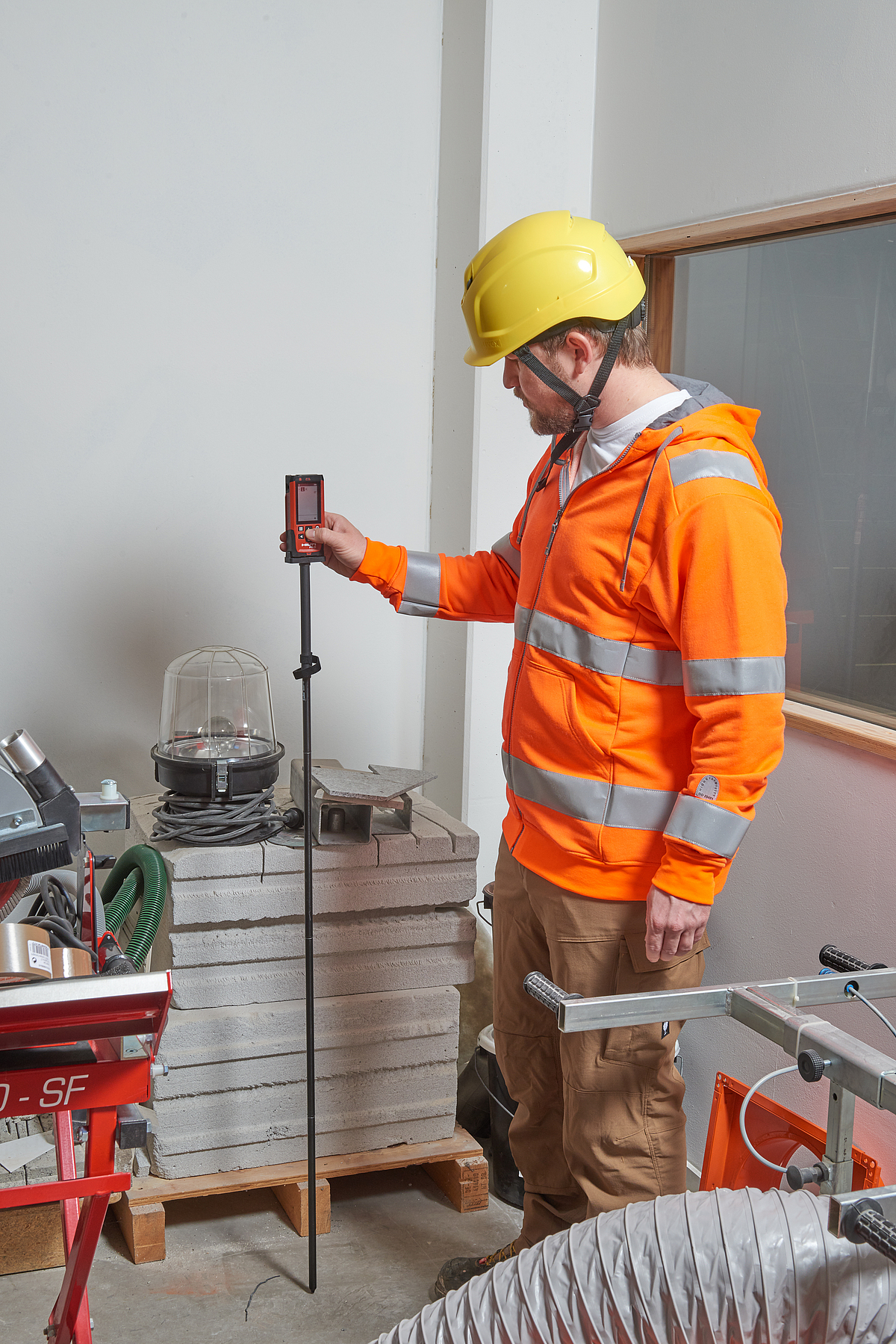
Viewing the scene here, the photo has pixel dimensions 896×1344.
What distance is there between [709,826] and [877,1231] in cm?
70

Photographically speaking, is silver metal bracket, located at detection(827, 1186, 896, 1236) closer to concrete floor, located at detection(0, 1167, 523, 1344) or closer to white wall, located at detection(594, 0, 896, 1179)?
white wall, located at detection(594, 0, 896, 1179)

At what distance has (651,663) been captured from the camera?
1.76 meters

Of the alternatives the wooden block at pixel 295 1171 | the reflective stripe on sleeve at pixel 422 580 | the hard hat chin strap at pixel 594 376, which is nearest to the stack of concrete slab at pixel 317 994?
the wooden block at pixel 295 1171

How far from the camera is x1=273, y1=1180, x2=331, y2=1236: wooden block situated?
236cm

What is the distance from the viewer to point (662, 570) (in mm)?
1699

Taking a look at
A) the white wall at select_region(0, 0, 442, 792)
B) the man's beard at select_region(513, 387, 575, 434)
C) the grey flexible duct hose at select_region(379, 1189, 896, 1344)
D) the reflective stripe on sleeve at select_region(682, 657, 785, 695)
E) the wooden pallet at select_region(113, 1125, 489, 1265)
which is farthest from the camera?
the white wall at select_region(0, 0, 442, 792)

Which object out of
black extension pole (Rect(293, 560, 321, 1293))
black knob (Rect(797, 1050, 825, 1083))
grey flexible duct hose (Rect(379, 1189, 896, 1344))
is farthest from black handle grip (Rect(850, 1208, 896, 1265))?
black extension pole (Rect(293, 560, 321, 1293))

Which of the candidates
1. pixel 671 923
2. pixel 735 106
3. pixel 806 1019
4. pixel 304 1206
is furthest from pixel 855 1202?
pixel 735 106

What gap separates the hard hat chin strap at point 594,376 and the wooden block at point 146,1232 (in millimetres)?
1782

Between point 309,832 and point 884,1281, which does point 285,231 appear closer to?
point 309,832

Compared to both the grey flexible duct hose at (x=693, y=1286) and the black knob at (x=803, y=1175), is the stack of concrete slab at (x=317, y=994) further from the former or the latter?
the black knob at (x=803, y=1175)

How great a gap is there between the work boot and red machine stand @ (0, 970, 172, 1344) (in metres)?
1.08

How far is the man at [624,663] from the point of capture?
1630 millimetres

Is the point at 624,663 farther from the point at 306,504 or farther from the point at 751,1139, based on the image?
the point at 751,1139
